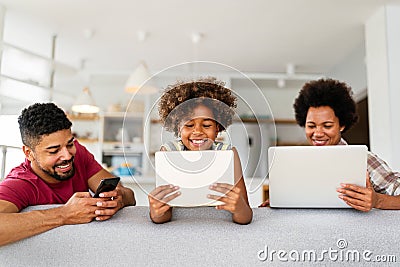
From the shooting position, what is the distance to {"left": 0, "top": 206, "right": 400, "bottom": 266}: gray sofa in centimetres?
126

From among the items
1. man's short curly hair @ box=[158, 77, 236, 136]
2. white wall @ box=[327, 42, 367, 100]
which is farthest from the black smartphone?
white wall @ box=[327, 42, 367, 100]

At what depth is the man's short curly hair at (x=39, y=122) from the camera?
5.24ft

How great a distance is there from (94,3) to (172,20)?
750 mm

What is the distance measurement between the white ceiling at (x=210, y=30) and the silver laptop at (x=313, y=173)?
99.8 inches

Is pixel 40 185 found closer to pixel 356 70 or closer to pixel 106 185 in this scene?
pixel 106 185

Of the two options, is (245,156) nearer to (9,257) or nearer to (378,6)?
(9,257)

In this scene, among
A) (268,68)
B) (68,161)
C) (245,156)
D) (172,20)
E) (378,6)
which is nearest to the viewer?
(245,156)

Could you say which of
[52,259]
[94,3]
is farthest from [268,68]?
[52,259]

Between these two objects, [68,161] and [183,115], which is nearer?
[183,115]

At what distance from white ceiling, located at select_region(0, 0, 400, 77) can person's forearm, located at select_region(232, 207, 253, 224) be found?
268cm

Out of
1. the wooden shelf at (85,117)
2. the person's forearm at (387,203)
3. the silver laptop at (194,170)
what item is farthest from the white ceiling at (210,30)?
the silver laptop at (194,170)

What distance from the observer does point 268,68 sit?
5.57 meters

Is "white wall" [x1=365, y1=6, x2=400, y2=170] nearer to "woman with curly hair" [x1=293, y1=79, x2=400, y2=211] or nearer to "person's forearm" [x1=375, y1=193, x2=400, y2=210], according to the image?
"woman with curly hair" [x1=293, y1=79, x2=400, y2=211]

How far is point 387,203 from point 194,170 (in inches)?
27.3
